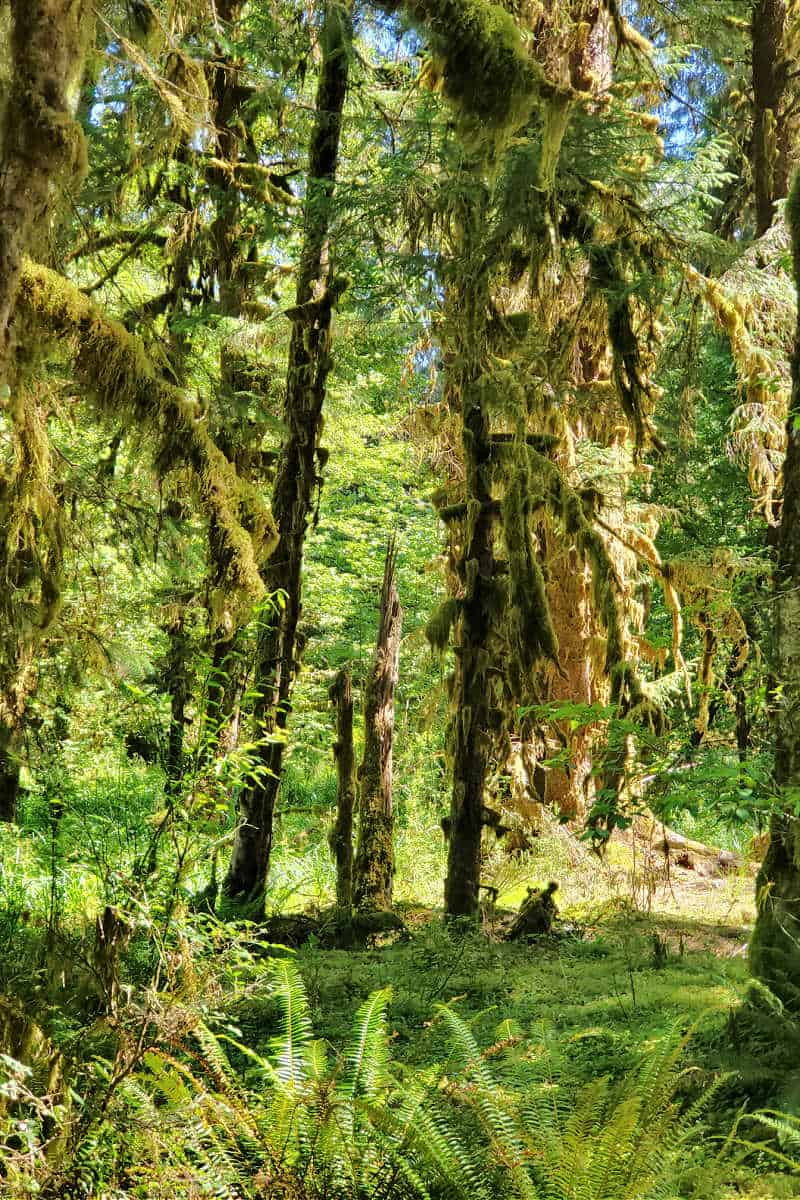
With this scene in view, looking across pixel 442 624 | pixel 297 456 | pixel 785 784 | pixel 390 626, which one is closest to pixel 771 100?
pixel 297 456

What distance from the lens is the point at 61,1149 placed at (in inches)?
112

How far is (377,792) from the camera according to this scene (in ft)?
30.6

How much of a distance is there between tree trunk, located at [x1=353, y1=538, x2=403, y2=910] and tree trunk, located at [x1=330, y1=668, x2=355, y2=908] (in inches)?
5.7

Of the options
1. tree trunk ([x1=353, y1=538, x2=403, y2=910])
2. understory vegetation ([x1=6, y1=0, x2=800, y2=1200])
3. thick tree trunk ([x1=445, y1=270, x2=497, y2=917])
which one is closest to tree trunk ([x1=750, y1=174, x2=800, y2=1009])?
understory vegetation ([x1=6, y1=0, x2=800, y2=1200])

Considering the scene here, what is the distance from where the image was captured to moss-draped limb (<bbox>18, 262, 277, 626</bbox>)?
5.02 metres

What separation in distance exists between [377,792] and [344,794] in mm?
322

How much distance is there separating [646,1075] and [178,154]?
29.3 feet

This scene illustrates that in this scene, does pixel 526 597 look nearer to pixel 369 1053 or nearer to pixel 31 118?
pixel 369 1053

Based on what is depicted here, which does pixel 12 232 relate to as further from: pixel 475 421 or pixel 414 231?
pixel 475 421

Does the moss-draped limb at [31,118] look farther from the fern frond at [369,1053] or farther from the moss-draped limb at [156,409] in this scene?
the fern frond at [369,1053]

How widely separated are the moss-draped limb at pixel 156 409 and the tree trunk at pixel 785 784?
118 inches

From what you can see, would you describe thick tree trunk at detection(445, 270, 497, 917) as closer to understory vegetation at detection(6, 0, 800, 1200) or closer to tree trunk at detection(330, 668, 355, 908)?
understory vegetation at detection(6, 0, 800, 1200)

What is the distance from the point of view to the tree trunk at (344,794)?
909 cm

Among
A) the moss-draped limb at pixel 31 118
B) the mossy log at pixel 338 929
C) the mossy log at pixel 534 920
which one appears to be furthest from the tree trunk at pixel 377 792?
the moss-draped limb at pixel 31 118
